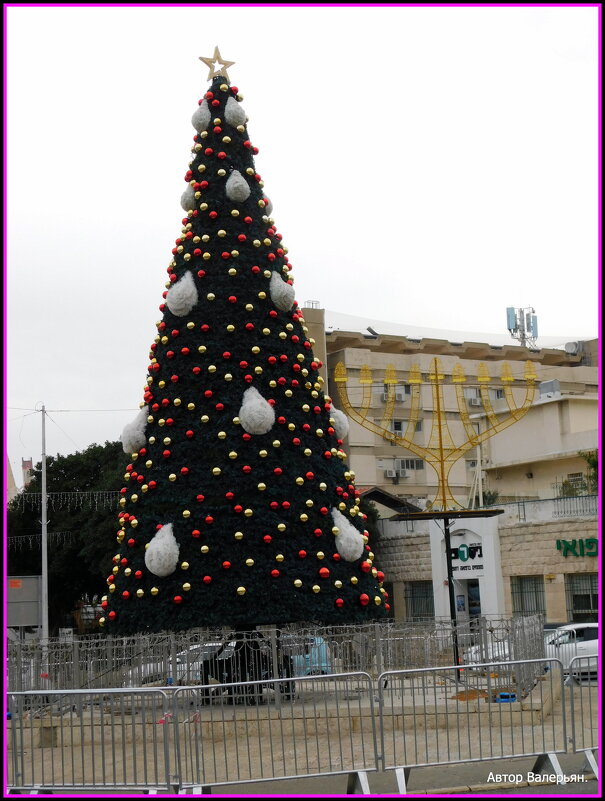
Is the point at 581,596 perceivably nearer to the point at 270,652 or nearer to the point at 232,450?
the point at 270,652

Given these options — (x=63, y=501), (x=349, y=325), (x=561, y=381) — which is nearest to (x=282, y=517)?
(x=63, y=501)

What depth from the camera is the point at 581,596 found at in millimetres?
28484

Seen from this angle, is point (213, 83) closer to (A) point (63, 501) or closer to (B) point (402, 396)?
(A) point (63, 501)

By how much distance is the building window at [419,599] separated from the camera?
34875 mm

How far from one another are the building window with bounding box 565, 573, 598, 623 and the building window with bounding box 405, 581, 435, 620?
676 cm

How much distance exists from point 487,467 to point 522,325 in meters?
18.9

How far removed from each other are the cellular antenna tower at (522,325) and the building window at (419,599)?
29352 millimetres

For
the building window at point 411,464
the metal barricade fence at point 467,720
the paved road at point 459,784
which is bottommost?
the paved road at point 459,784

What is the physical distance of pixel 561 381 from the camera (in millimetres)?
56500

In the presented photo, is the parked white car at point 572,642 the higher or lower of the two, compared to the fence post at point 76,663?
lower

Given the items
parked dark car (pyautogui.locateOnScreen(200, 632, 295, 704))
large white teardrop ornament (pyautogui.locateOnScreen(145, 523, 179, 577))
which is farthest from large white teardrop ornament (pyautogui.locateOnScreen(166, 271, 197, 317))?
parked dark car (pyautogui.locateOnScreen(200, 632, 295, 704))

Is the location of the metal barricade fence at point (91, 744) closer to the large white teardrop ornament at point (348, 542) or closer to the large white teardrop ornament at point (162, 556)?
the large white teardrop ornament at point (162, 556)

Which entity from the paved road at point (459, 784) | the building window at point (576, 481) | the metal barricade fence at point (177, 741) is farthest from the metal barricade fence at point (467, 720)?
the building window at point (576, 481)

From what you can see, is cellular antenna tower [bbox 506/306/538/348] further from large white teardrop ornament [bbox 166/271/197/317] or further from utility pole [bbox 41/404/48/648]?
large white teardrop ornament [bbox 166/271/197/317]
